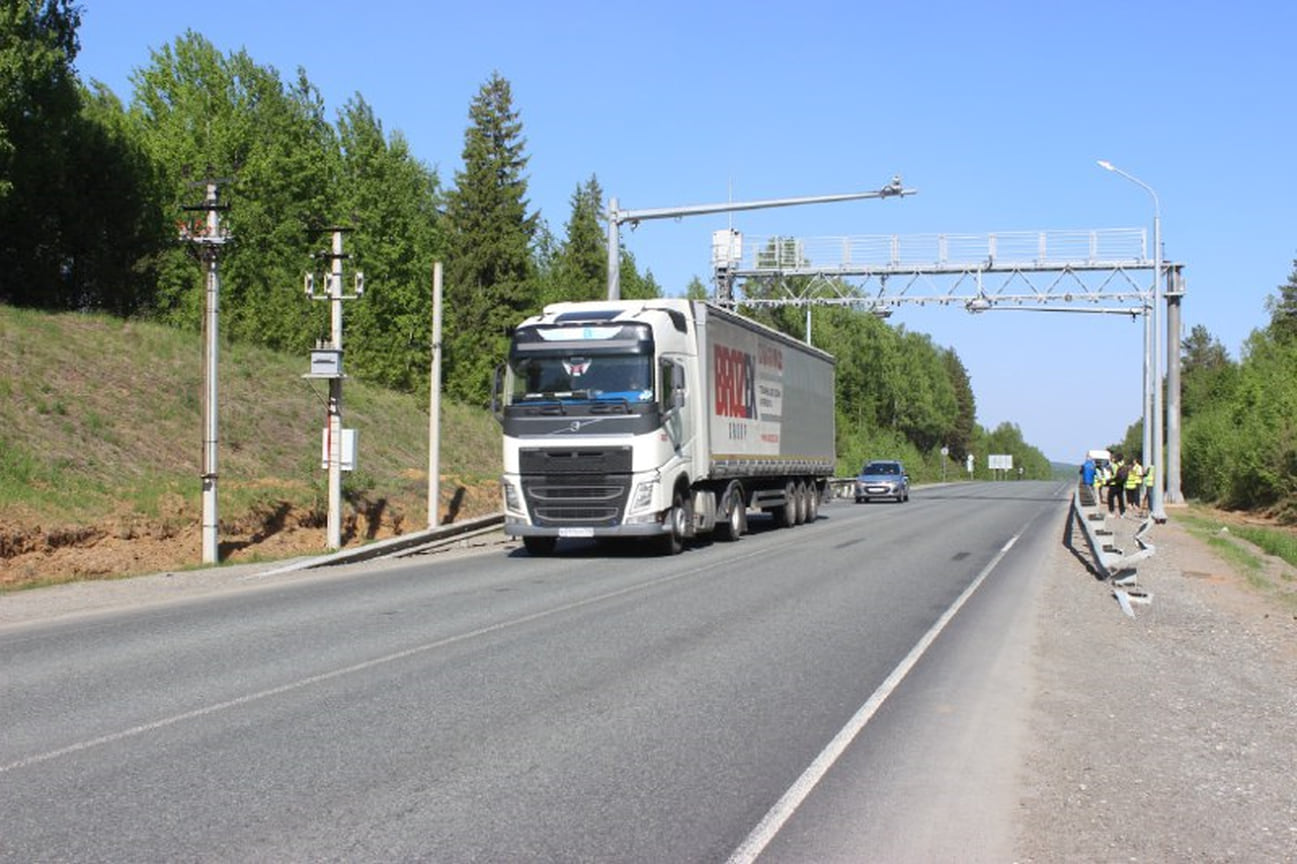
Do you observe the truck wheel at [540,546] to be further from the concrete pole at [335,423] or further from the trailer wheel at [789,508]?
the trailer wheel at [789,508]

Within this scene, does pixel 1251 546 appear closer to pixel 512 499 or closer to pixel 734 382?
pixel 734 382

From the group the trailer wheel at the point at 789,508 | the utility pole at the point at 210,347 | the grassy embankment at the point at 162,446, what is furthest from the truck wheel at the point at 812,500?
the utility pole at the point at 210,347

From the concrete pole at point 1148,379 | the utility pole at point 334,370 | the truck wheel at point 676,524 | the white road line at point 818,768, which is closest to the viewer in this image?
the white road line at point 818,768

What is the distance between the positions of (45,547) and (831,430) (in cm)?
2082

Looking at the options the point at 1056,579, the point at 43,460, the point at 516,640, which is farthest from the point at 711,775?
the point at 43,460

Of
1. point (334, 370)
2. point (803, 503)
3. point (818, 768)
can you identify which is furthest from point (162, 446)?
point (818, 768)

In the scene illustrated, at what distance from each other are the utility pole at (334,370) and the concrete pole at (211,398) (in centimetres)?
207

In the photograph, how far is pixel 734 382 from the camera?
2398 cm

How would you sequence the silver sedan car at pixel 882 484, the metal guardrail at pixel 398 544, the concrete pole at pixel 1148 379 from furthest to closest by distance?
1. the silver sedan car at pixel 882 484
2. the concrete pole at pixel 1148 379
3. the metal guardrail at pixel 398 544

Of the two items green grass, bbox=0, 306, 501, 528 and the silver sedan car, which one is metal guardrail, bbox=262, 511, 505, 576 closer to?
green grass, bbox=0, 306, 501, 528

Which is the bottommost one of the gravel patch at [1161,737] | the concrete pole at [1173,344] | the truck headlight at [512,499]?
the gravel patch at [1161,737]

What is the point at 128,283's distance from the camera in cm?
3891

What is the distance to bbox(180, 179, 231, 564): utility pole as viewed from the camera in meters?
19.1

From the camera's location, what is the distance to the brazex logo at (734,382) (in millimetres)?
22953
